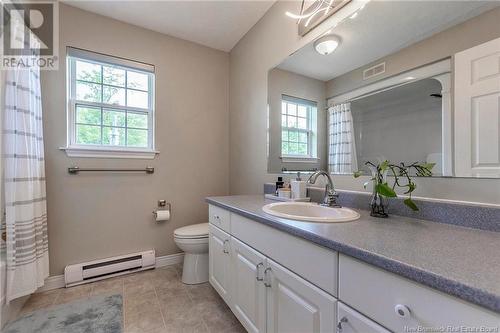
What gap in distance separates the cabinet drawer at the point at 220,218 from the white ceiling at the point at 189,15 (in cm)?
177

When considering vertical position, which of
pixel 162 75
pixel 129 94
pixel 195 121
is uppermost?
pixel 162 75

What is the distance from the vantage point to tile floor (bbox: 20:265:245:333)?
1.47 m

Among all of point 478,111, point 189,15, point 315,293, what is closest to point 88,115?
point 189,15

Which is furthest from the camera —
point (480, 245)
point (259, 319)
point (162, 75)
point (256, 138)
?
point (162, 75)

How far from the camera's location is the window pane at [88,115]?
2062 mm

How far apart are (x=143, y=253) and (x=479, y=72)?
2.67 meters

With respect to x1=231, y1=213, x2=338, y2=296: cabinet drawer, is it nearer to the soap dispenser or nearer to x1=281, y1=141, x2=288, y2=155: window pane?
the soap dispenser

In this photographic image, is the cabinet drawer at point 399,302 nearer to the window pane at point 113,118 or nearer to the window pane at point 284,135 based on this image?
the window pane at point 284,135

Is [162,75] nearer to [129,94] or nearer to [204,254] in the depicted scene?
[129,94]

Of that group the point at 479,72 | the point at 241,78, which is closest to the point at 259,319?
the point at 479,72

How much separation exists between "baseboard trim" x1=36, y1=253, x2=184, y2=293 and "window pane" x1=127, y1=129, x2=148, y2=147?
1195 mm

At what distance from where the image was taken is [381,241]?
2.34 feet

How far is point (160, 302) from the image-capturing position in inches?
67.8

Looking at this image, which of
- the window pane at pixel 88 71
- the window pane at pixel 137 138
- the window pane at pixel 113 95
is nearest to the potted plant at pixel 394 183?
the window pane at pixel 137 138
